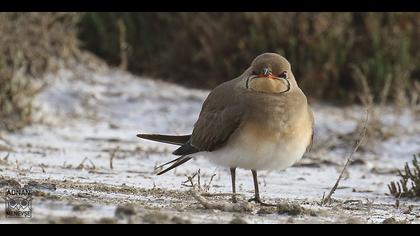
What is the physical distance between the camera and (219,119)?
5.05m

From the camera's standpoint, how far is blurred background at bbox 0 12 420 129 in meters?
9.16

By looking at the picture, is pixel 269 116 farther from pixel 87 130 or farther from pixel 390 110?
pixel 390 110

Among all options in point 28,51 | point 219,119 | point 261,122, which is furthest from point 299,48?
point 261,122

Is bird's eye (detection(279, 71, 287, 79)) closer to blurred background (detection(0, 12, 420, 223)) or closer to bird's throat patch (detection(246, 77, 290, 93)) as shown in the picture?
bird's throat patch (detection(246, 77, 290, 93))

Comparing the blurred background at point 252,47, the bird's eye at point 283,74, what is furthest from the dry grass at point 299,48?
the bird's eye at point 283,74

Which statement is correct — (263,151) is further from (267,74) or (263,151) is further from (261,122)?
(267,74)

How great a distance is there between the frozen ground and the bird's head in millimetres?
Result: 665

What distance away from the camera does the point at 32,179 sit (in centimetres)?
508

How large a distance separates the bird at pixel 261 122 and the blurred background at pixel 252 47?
418 centimetres

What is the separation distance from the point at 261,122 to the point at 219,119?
0.37 m

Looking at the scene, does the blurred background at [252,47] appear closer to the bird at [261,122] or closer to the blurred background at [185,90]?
the blurred background at [185,90]

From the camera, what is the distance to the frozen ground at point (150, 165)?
420 centimetres

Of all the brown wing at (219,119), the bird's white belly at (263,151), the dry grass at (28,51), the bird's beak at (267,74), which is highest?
the dry grass at (28,51)
